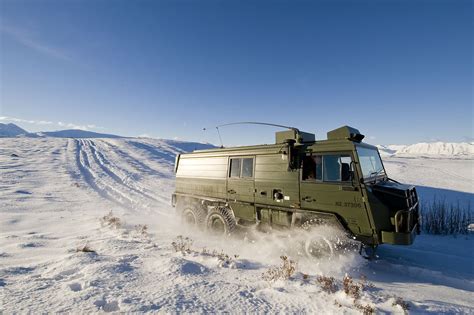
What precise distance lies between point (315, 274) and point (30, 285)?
5.13 m

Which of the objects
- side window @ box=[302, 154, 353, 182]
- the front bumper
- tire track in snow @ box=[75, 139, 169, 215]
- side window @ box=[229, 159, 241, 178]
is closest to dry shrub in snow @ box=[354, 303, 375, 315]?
the front bumper

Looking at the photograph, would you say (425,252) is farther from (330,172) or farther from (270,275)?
(270,275)

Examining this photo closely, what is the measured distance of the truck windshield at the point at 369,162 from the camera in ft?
20.3

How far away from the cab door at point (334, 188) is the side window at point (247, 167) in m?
1.83

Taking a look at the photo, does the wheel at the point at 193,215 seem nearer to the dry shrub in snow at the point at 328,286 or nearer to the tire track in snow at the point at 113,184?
the tire track in snow at the point at 113,184

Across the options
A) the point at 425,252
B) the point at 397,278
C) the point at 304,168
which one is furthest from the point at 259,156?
the point at 425,252

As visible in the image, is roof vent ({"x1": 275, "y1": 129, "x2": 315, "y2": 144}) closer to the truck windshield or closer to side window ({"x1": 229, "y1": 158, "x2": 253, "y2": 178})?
side window ({"x1": 229, "y1": 158, "x2": 253, "y2": 178})

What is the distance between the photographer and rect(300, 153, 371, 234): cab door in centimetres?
593

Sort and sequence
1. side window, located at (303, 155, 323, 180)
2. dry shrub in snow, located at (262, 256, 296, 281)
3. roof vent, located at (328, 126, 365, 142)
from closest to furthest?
1. dry shrub in snow, located at (262, 256, 296, 281)
2. roof vent, located at (328, 126, 365, 142)
3. side window, located at (303, 155, 323, 180)

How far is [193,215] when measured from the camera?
32.9ft

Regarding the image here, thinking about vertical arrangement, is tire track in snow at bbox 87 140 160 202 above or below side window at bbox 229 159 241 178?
below

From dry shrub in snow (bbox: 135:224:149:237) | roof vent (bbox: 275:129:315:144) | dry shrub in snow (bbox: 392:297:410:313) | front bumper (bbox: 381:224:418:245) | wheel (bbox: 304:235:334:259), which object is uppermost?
roof vent (bbox: 275:129:315:144)

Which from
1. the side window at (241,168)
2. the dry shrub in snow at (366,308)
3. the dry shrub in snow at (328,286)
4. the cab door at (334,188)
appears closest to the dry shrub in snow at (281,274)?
the dry shrub in snow at (328,286)

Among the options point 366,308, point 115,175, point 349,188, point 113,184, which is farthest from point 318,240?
point 115,175
